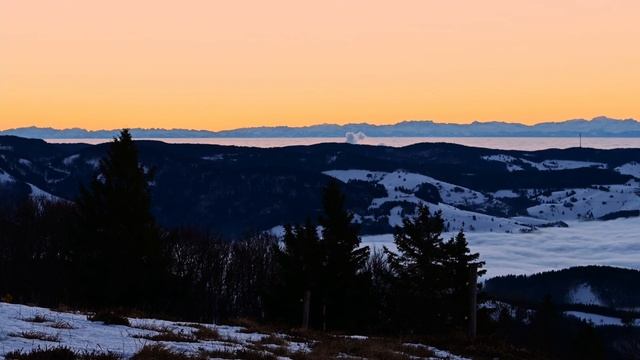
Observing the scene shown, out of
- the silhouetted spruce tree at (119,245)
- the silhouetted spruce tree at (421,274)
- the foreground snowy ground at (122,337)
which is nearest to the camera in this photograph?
the foreground snowy ground at (122,337)

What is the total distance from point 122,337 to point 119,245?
102 ft

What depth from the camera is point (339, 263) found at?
2152 inches

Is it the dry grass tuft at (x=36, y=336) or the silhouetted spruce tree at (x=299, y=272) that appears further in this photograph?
the silhouetted spruce tree at (x=299, y=272)

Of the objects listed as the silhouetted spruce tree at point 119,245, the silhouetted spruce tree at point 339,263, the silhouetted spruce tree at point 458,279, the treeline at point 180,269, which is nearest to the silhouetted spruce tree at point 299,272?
the treeline at point 180,269

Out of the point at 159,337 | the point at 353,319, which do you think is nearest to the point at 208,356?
the point at 159,337

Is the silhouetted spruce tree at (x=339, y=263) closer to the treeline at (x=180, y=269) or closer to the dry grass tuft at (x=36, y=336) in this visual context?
the treeline at (x=180, y=269)

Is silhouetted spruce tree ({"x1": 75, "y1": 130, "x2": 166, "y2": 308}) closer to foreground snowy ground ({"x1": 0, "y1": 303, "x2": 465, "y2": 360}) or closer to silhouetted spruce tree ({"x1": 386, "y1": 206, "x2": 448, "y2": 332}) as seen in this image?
silhouetted spruce tree ({"x1": 386, "y1": 206, "x2": 448, "y2": 332})

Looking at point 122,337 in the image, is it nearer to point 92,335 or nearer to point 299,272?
point 92,335

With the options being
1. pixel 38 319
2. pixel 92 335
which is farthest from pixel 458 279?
pixel 92 335

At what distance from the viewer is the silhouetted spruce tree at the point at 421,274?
56.4 meters

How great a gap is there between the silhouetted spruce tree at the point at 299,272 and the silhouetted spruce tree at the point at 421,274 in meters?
8.84

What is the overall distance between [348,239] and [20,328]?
43056 millimetres

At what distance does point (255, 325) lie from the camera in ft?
72.0

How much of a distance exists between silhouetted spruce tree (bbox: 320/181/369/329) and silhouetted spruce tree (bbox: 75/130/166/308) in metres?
13.3
